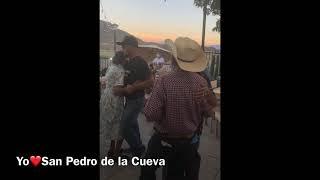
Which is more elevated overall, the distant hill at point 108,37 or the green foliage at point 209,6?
the green foliage at point 209,6

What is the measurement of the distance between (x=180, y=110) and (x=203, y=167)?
1595 mm

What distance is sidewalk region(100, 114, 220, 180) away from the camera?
11.9ft

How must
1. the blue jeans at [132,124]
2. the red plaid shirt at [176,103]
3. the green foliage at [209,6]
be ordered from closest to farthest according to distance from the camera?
the red plaid shirt at [176,103] < the blue jeans at [132,124] < the green foliage at [209,6]

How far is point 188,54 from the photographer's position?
108 inches

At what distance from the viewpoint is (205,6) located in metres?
4.17

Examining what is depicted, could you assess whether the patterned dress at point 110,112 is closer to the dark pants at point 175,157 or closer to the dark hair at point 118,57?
the dark hair at point 118,57

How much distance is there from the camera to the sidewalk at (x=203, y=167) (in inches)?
143

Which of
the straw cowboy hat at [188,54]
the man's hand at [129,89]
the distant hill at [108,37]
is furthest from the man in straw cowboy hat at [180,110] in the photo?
the man's hand at [129,89]

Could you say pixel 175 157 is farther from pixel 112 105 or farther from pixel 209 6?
pixel 209 6

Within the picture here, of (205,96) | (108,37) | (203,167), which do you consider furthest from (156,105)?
(203,167)
